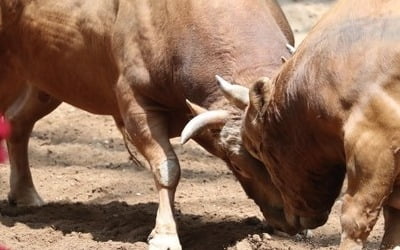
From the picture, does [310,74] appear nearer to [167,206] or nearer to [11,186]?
[167,206]

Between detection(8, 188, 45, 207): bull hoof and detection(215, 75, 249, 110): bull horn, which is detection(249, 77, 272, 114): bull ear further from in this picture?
detection(8, 188, 45, 207): bull hoof

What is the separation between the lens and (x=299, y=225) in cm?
625

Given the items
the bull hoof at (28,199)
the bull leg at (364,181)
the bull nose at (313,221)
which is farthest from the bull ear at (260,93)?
the bull hoof at (28,199)

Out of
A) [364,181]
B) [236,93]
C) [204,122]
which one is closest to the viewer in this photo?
[364,181]

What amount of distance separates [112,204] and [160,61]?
164 centimetres

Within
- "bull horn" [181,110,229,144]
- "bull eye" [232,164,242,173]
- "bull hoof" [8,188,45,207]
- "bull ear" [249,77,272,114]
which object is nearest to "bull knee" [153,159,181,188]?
"bull eye" [232,164,242,173]

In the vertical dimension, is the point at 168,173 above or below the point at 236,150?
below

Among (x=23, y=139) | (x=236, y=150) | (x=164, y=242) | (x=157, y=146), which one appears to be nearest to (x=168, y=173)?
(x=157, y=146)

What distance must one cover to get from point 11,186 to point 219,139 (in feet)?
7.62

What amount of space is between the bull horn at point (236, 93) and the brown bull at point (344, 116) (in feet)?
0.78

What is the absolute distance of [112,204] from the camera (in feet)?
26.0

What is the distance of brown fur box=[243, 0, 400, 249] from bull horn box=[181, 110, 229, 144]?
1.79 feet

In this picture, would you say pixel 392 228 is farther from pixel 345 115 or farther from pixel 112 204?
pixel 112 204

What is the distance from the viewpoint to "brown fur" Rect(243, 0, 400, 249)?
15.5ft
